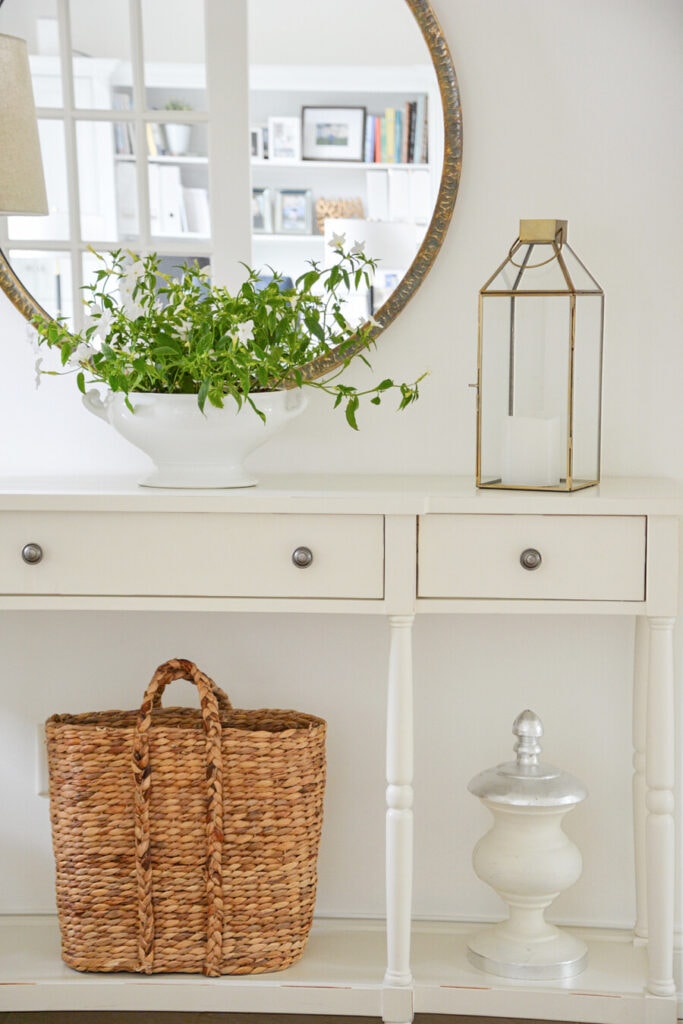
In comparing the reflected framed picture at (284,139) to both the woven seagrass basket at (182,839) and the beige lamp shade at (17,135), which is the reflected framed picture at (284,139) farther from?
the woven seagrass basket at (182,839)

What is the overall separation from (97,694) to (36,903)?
0.38 meters

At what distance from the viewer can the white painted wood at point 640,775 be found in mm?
1832

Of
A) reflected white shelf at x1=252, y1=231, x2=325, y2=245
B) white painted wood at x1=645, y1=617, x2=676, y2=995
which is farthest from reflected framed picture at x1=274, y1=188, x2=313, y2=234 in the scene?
white painted wood at x1=645, y1=617, x2=676, y2=995

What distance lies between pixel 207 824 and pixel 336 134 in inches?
41.7

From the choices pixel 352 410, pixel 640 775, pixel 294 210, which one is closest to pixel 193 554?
pixel 352 410

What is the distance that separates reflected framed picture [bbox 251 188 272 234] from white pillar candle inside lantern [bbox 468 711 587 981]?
869 mm

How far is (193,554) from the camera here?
1.57 metres

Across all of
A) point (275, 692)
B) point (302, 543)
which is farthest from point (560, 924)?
point (302, 543)

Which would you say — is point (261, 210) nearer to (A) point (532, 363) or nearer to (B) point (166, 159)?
(B) point (166, 159)

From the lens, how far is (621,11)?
1.83 meters

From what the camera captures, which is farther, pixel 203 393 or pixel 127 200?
pixel 127 200

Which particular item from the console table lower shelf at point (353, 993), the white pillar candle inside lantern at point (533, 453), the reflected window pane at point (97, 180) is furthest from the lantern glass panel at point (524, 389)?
the console table lower shelf at point (353, 993)

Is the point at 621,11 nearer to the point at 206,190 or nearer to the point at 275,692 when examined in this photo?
the point at 206,190

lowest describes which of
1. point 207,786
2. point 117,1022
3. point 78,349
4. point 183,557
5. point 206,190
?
point 117,1022
